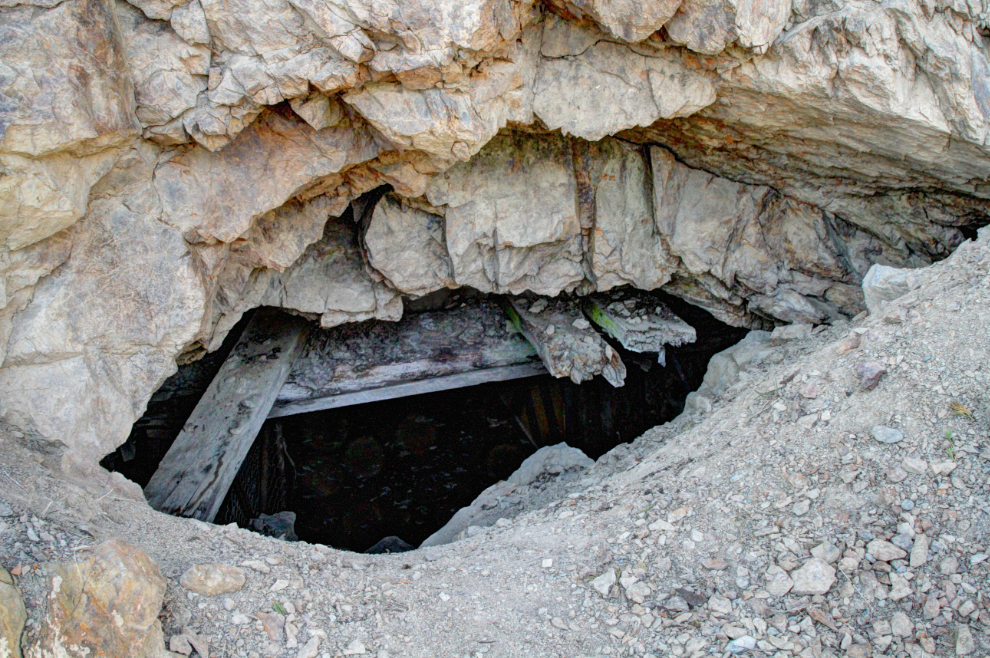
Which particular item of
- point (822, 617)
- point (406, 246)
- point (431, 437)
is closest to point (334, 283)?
point (406, 246)

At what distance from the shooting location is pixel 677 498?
2.81m

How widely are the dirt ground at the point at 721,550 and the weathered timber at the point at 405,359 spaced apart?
6.83ft

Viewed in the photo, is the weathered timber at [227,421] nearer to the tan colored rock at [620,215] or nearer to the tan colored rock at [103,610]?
the tan colored rock at [103,610]

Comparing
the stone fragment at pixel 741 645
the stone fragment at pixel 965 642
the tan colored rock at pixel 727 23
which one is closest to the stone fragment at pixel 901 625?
the stone fragment at pixel 965 642

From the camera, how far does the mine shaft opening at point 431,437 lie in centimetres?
552

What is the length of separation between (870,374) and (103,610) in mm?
2919

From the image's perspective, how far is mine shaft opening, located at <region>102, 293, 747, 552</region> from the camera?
18.1 feet

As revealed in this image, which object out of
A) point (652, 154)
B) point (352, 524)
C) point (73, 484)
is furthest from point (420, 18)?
point (352, 524)

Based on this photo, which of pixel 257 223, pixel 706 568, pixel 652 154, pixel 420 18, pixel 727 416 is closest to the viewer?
pixel 706 568

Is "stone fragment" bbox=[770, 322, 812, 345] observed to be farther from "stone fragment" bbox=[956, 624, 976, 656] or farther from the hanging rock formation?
"stone fragment" bbox=[956, 624, 976, 656]

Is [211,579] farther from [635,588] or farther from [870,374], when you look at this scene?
[870,374]

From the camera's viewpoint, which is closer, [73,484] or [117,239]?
[73,484]

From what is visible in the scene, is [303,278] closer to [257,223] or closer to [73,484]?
[257,223]

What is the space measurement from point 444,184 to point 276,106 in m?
1.11
